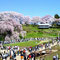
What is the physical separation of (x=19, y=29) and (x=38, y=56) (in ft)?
64.9

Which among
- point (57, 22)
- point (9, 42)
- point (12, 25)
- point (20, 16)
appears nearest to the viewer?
point (9, 42)

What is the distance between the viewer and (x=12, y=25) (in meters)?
41.2

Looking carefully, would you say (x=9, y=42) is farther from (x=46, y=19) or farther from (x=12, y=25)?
(x=46, y=19)

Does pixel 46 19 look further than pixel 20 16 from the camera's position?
Yes

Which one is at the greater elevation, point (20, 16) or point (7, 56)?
point (20, 16)

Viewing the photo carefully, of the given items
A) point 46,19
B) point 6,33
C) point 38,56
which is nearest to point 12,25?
point 6,33

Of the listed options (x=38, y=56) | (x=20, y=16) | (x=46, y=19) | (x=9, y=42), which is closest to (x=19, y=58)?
(x=38, y=56)

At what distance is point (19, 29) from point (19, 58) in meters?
21.4

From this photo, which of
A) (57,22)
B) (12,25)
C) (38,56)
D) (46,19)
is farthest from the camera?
(46,19)

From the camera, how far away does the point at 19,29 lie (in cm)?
4350

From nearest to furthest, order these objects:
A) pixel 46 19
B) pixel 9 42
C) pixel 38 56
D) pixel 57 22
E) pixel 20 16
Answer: pixel 38 56
pixel 9 42
pixel 20 16
pixel 57 22
pixel 46 19

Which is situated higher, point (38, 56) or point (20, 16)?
point (20, 16)

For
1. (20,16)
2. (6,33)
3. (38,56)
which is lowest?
(38,56)

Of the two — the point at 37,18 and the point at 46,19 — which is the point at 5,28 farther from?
the point at 46,19
